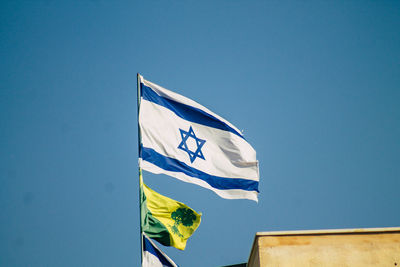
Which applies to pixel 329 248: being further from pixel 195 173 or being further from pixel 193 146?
pixel 193 146

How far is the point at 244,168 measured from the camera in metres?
14.3

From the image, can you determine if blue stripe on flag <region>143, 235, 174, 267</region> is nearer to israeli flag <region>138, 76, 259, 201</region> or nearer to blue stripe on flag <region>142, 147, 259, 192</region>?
israeli flag <region>138, 76, 259, 201</region>

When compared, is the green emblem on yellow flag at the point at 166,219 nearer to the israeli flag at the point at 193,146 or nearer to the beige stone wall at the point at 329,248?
the israeli flag at the point at 193,146

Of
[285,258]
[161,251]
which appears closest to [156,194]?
[161,251]

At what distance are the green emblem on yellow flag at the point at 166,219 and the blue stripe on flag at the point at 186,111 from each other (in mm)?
2903

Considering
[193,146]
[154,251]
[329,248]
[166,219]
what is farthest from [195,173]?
[329,248]

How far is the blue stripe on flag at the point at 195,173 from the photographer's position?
12226 millimetres

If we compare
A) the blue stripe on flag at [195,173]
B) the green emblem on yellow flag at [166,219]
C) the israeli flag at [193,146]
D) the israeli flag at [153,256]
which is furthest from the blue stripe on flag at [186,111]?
the israeli flag at [153,256]

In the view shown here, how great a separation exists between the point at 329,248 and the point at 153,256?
4.71 m

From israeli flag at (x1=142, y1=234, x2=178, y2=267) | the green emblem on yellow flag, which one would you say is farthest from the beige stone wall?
israeli flag at (x1=142, y1=234, x2=178, y2=267)

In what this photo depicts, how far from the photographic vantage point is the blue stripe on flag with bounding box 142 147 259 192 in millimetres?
12226

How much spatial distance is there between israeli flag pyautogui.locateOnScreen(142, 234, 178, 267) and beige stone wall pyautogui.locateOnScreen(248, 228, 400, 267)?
2.42 meters

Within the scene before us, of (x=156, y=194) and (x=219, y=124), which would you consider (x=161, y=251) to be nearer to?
(x=156, y=194)

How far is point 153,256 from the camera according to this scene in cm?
1090
